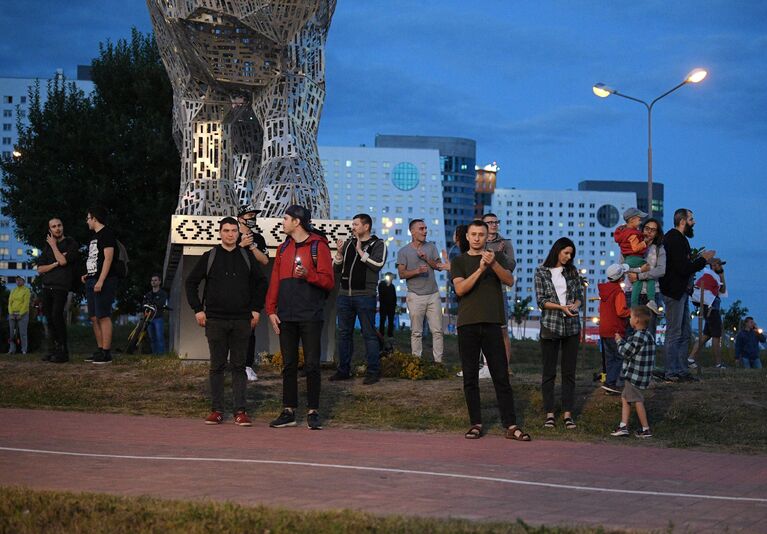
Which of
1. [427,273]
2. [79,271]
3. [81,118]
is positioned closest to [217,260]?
[427,273]

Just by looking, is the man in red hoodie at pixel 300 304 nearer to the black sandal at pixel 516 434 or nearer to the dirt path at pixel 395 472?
the dirt path at pixel 395 472

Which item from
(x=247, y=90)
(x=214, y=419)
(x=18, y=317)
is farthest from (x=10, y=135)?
(x=214, y=419)

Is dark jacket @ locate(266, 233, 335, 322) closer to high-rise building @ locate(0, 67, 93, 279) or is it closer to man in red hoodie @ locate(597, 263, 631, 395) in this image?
man in red hoodie @ locate(597, 263, 631, 395)

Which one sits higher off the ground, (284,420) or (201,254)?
(201,254)

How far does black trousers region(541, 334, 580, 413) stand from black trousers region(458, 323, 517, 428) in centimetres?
96

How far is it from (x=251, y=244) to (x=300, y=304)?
5.94 ft

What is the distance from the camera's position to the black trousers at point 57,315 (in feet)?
48.6

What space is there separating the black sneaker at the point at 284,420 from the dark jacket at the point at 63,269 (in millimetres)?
5046

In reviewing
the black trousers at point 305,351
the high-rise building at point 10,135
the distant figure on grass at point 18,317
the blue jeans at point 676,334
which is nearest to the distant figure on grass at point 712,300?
the blue jeans at point 676,334

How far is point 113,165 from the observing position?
105 ft

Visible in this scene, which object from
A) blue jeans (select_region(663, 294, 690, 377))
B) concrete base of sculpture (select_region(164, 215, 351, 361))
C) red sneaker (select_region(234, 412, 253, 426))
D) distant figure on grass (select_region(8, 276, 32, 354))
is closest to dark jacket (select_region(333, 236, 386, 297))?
concrete base of sculpture (select_region(164, 215, 351, 361))

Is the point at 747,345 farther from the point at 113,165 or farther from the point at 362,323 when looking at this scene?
the point at 113,165

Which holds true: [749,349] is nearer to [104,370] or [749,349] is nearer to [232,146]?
[232,146]

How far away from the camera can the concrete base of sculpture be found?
592 inches
